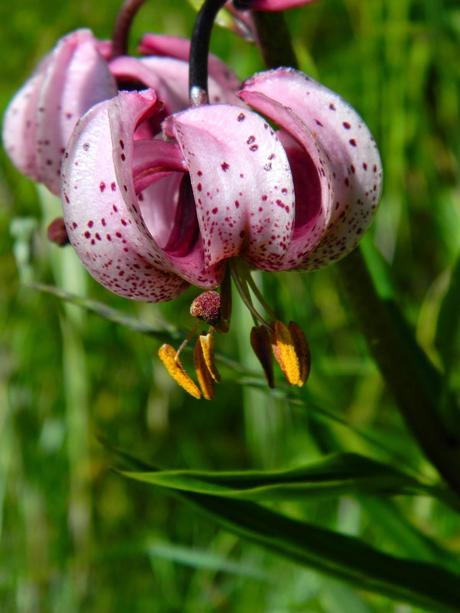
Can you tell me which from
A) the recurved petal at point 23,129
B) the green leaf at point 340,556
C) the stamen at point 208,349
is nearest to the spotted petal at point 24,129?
the recurved petal at point 23,129

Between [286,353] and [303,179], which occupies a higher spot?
[303,179]

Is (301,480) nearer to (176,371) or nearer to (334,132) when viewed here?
(176,371)

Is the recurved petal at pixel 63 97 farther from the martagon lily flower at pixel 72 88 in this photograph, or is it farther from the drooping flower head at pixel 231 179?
the drooping flower head at pixel 231 179

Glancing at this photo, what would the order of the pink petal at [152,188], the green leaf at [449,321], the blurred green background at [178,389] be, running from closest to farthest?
the pink petal at [152,188]
the green leaf at [449,321]
the blurred green background at [178,389]

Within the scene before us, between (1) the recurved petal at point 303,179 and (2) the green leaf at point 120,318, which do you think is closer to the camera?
(1) the recurved petal at point 303,179

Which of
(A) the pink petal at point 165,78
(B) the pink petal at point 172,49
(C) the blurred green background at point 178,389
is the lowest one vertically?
(C) the blurred green background at point 178,389

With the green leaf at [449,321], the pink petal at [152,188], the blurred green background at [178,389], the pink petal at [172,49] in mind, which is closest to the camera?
the pink petal at [152,188]

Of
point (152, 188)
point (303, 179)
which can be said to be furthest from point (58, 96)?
point (303, 179)
